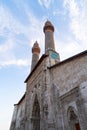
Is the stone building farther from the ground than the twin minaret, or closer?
closer

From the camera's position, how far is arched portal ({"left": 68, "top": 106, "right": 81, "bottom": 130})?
7077 mm

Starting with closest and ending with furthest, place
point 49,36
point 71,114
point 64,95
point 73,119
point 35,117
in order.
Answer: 1. point 73,119
2. point 71,114
3. point 64,95
4. point 35,117
5. point 49,36

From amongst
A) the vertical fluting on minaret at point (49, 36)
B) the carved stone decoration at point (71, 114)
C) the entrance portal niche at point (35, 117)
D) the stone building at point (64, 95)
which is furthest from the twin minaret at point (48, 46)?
the carved stone decoration at point (71, 114)

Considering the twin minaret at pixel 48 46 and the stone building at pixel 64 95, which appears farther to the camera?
the twin minaret at pixel 48 46

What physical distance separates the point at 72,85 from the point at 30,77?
708 centimetres

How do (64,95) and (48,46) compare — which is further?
(48,46)

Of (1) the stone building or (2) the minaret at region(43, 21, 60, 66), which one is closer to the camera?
(1) the stone building

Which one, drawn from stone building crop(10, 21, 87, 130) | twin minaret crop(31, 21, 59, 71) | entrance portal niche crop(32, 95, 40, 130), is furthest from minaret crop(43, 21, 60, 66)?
entrance portal niche crop(32, 95, 40, 130)

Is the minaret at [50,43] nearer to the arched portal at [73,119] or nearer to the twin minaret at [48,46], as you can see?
the twin minaret at [48,46]

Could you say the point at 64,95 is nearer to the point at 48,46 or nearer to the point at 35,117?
the point at 35,117

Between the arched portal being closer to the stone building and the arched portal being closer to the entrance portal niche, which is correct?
the stone building

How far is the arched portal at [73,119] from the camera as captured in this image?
7.08 metres

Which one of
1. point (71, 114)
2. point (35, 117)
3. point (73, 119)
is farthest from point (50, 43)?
point (73, 119)

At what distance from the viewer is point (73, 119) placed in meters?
7.27
